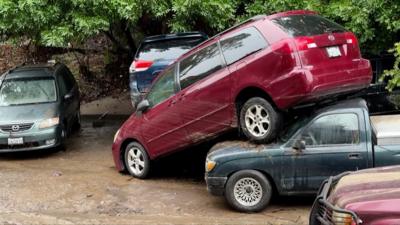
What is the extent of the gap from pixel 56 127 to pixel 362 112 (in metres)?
6.86

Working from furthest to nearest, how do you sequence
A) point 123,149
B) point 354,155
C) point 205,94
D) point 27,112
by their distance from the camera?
point 27,112
point 123,149
point 205,94
point 354,155

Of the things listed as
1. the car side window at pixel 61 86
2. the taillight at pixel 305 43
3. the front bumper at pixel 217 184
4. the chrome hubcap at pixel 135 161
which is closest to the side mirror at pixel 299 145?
the front bumper at pixel 217 184

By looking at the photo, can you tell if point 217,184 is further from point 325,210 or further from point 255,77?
point 325,210

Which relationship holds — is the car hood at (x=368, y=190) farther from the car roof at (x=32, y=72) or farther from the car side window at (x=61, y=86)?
the car roof at (x=32, y=72)

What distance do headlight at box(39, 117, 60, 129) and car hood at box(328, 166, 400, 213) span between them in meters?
7.99

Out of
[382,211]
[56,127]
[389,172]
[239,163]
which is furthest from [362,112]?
[56,127]

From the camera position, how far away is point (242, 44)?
27.9 ft

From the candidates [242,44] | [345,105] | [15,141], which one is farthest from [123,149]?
[345,105]

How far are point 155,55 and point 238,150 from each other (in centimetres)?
409

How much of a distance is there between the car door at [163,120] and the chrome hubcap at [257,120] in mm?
1346

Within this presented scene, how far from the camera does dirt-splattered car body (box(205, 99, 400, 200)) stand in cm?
760

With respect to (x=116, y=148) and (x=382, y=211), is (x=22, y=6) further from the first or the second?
(x=382, y=211)

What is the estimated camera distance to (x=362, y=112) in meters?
7.69

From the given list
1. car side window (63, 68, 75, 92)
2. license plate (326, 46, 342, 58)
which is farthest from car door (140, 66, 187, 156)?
car side window (63, 68, 75, 92)
